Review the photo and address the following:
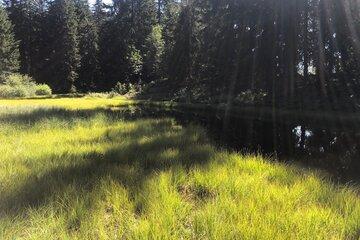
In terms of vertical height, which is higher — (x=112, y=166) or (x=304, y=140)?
(x=112, y=166)

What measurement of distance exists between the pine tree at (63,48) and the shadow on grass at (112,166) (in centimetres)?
5660

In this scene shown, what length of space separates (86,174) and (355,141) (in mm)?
11954

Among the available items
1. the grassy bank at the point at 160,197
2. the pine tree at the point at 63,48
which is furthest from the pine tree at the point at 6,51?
the grassy bank at the point at 160,197


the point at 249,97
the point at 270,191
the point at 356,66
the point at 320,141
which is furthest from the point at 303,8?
the point at 270,191

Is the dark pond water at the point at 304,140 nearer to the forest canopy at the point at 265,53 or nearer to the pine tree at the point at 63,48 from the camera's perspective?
the forest canopy at the point at 265,53

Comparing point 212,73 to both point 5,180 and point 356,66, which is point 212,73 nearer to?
point 356,66

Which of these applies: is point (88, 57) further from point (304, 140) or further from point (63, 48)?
point (304, 140)

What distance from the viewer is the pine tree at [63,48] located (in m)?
65.4

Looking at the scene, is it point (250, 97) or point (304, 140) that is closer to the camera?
point (304, 140)

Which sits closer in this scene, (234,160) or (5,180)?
(5,180)

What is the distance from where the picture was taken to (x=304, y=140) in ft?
53.5

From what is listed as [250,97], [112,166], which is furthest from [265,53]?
[112,166]

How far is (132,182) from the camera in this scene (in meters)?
6.16

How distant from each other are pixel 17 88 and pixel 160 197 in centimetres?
4456
